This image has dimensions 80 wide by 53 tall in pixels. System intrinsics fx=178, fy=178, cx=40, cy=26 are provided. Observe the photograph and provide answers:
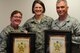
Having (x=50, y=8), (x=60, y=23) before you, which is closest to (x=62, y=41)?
(x=60, y=23)

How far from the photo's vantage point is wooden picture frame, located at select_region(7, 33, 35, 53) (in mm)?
1266

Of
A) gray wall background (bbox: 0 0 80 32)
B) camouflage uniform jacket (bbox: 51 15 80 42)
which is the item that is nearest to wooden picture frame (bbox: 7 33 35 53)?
camouflage uniform jacket (bbox: 51 15 80 42)

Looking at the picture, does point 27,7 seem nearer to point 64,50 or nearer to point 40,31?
point 40,31

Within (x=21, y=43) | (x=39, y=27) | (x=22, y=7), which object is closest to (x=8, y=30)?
(x=21, y=43)

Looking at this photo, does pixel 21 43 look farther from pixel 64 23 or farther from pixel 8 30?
pixel 64 23

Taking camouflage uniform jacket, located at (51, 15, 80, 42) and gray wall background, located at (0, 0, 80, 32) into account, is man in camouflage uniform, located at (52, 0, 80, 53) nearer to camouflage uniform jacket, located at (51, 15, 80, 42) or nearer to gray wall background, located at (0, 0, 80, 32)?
camouflage uniform jacket, located at (51, 15, 80, 42)

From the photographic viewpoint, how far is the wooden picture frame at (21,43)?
1.27 meters

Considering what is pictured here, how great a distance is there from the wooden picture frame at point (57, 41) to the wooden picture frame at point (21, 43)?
0.37ft

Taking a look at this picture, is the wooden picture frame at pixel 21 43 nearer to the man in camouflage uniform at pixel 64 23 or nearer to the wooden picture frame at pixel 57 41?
the wooden picture frame at pixel 57 41

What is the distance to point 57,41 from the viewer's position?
122 centimetres

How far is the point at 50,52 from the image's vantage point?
4.03 feet

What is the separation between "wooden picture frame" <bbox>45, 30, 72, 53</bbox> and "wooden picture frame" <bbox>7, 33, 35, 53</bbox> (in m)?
0.11

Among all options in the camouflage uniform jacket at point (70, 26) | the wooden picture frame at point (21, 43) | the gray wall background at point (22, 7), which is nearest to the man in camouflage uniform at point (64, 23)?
the camouflage uniform jacket at point (70, 26)

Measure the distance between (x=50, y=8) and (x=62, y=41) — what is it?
3.60 feet
